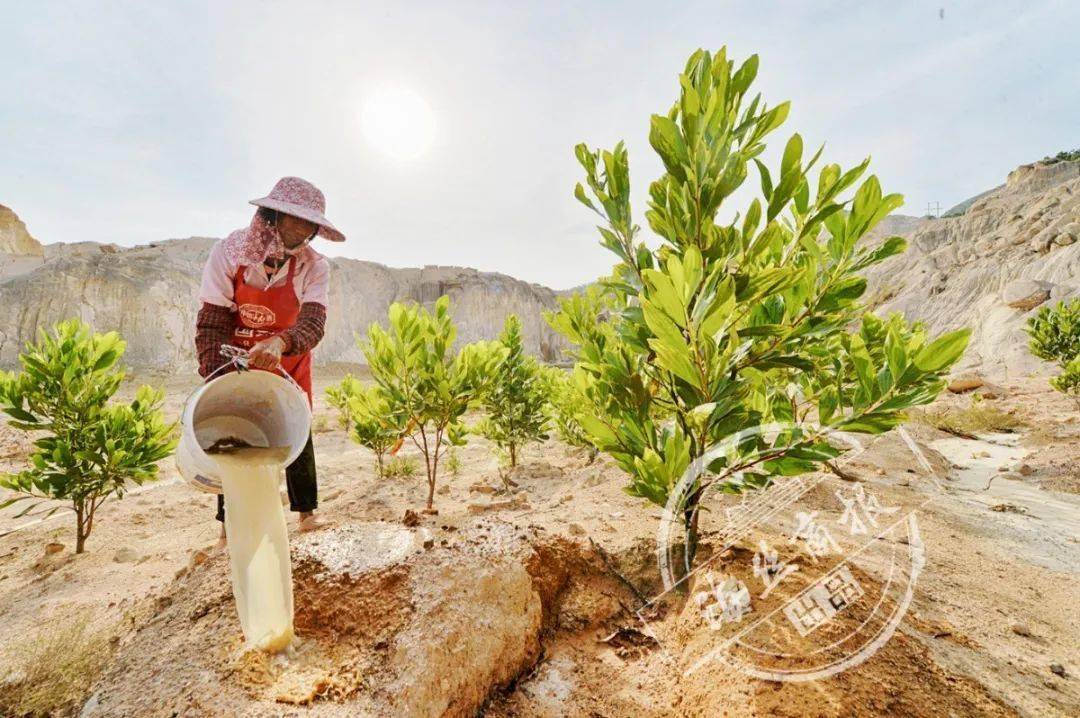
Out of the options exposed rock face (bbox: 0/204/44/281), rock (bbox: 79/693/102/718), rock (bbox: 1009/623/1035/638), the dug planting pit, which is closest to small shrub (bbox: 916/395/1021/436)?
rock (bbox: 1009/623/1035/638)

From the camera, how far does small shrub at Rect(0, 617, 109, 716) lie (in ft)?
4.76

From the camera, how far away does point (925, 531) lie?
2.81 metres

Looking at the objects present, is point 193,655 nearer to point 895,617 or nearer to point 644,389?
point 644,389

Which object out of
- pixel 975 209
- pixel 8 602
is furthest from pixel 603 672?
pixel 975 209

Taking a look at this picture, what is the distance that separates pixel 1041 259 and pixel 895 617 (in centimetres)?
3131

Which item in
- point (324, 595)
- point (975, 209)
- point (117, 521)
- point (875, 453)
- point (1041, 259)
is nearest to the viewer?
point (324, 595)

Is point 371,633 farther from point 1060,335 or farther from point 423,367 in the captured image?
point 1060,335

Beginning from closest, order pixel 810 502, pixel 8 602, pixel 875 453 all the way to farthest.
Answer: pixel 8 602 < pixel 810 502 < pixel 875 453

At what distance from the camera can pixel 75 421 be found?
3066mm

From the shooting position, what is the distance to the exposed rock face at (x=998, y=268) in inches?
759

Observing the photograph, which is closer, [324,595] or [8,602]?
[324,595]

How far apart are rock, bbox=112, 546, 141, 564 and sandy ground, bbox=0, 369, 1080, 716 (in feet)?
0.03
